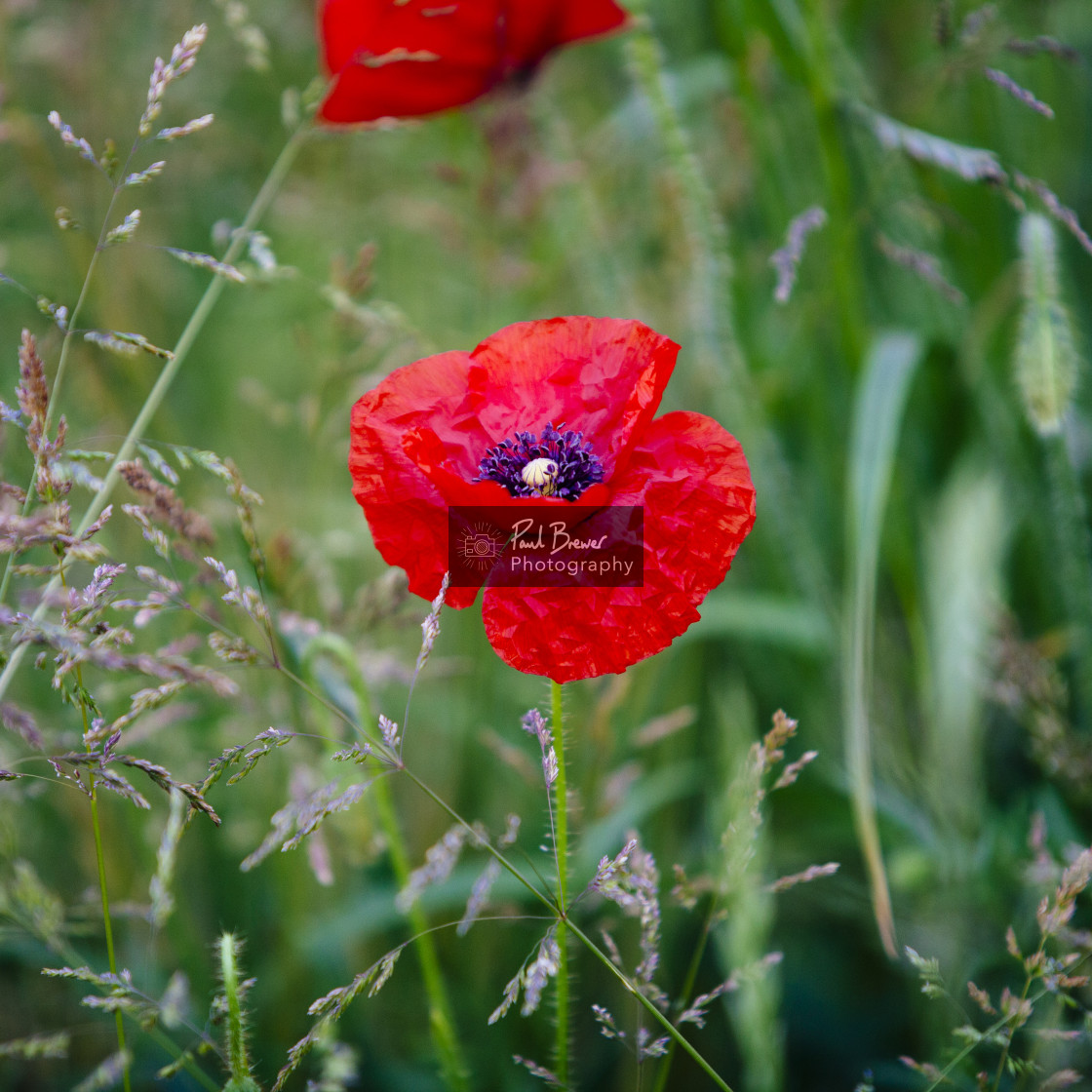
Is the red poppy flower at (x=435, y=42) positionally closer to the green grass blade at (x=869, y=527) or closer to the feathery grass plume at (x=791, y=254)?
the feathery grass plume at (x=791, y=254)

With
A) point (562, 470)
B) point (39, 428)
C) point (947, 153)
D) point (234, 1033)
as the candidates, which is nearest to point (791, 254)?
point (947, 153)

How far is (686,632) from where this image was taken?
0.77 m

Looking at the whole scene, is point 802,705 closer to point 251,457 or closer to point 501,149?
point 501,149

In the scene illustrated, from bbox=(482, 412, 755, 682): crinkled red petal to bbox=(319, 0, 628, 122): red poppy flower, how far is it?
494 mm

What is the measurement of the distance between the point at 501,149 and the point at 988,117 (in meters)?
0.61

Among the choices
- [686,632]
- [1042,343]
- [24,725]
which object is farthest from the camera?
[686,632]

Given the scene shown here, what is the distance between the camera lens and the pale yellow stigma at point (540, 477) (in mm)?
543

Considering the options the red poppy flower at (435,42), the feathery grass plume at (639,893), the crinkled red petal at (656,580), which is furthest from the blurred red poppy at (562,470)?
→ the red poppy flower at (435,42)

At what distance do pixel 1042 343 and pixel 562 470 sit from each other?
376 millimetres

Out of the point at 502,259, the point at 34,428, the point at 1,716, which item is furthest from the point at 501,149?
the point at 1,716

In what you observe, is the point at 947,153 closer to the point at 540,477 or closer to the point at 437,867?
the point at 540,477

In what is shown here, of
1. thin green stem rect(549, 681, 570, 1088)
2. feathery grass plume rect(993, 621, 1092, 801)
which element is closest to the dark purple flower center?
thin green stem rect(549, 681, 570, 1088)

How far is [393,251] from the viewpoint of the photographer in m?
1.71

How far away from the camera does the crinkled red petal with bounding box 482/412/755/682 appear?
0.49m
